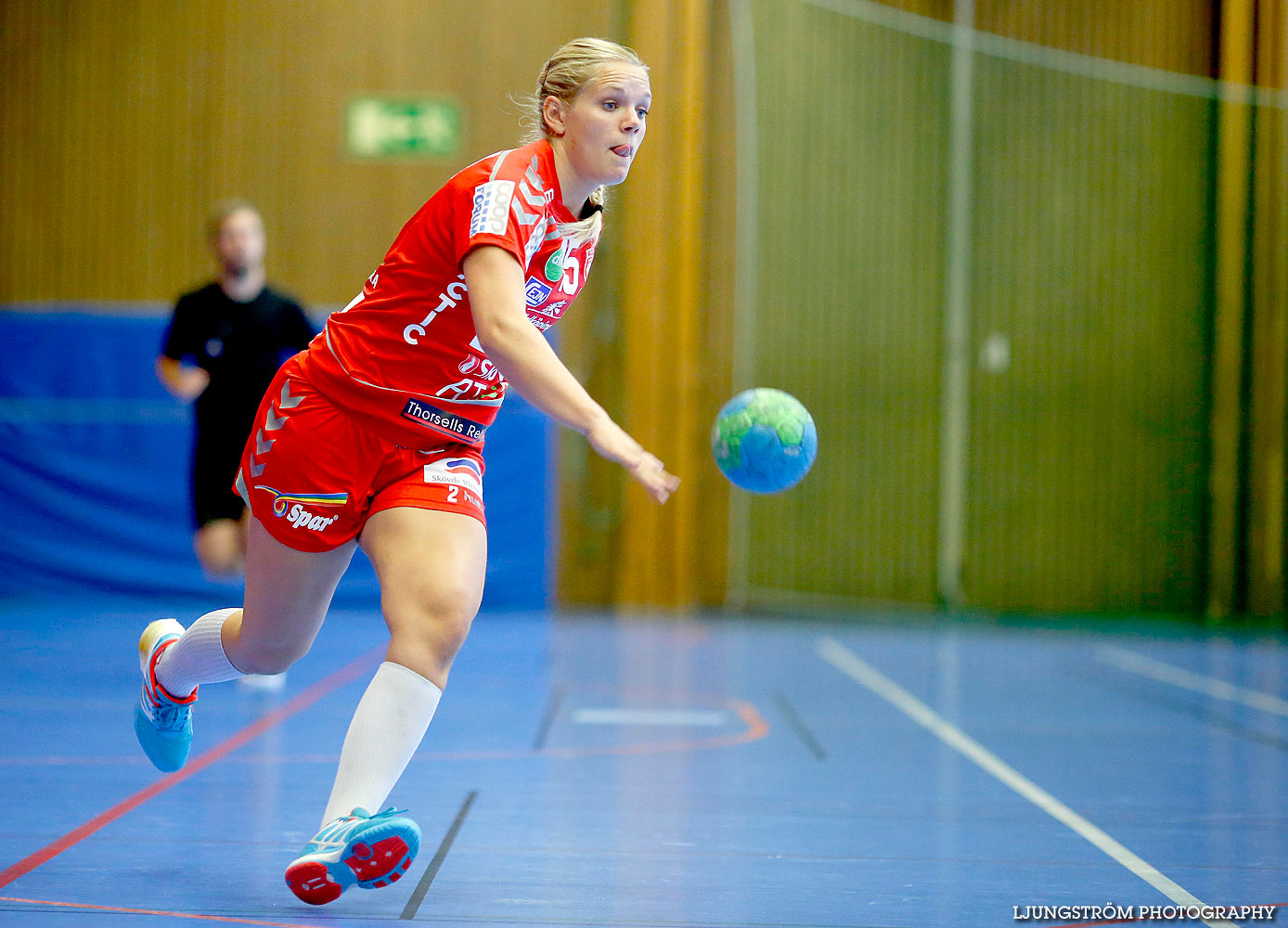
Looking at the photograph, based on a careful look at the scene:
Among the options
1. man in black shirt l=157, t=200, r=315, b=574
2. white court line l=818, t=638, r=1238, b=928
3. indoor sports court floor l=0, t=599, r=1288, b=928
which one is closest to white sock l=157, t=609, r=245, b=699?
indoor sports court floor l=0, t=599, r=1288, b=928

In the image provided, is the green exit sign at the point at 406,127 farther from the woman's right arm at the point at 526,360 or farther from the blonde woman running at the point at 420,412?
the woman's right arm at the point at 526,360

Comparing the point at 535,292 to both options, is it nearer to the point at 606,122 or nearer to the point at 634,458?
the point at 606,122

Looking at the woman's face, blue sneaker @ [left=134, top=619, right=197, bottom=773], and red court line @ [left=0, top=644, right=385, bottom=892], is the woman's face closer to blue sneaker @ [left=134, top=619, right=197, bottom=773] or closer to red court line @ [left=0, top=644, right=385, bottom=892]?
blue sneaker @ [left=134, top=619, right=197, bottom=773]

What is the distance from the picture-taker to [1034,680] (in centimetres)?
636

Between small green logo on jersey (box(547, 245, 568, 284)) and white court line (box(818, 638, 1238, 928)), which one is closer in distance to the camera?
small green logo on jersey (box(547, 245, 568, 284))

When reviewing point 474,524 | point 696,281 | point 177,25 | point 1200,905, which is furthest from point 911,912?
point 177,25

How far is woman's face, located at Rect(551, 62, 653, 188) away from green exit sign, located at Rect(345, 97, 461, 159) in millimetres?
8027

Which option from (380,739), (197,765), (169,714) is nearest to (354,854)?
(380,739)

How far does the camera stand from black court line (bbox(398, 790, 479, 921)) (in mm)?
2422

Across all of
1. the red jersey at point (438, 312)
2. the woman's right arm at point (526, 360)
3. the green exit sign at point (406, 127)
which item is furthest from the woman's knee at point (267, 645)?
the green exit sign at point (406, 127)

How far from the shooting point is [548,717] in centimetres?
492

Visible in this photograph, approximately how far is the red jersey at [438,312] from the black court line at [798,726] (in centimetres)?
221

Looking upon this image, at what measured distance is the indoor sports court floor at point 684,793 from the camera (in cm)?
256

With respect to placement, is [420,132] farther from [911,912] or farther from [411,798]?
[911,912]
